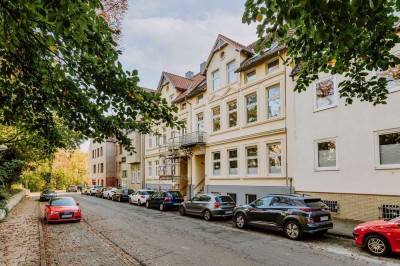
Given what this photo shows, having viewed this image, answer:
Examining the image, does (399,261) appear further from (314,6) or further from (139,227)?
(139,227)

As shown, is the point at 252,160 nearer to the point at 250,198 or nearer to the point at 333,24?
the point at 250,198

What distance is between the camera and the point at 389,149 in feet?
40.7

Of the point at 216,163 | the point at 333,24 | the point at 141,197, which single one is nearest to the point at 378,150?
the point at 333,24

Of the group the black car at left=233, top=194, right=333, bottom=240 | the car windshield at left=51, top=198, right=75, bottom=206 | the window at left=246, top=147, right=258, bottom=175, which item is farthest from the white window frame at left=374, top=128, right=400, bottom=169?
the car windshield at left=51, top=198, right=75, bottom=206

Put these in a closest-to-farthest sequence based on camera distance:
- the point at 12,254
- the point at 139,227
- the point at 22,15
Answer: the point at 22,15, the point at 12,254, the point at 139,227

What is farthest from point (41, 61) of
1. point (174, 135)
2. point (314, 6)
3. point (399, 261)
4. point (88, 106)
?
point (174, 135)

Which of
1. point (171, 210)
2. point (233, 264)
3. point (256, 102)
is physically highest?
point (256, 102)

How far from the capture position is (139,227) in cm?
1315

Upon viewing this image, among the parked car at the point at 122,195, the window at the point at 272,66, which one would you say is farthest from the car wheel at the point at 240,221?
the parked car at the point at 122,195

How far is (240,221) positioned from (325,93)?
26.4 feet

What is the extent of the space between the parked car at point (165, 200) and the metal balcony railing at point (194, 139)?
15.8 feet

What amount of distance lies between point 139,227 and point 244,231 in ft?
15.7

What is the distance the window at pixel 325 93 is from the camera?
14688mm

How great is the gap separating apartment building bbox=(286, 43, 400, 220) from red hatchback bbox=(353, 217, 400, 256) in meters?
4.24
